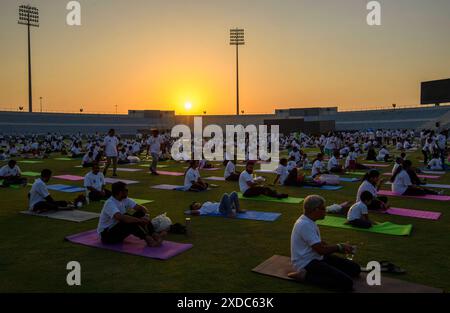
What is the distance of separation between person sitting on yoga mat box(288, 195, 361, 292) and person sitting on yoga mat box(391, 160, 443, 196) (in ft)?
24.9

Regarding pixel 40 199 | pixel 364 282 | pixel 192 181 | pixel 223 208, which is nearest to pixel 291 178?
pixel 192 181

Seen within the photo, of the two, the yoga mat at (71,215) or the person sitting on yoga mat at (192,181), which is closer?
the yoga mat at (71,215)

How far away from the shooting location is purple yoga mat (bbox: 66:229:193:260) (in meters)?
6.36

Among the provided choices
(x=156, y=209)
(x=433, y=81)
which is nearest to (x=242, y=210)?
(x=156, y=209)

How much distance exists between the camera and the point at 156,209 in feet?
33.2

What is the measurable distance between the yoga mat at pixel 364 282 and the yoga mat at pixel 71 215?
485 centimetres

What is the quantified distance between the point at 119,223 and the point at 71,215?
2.99 meters

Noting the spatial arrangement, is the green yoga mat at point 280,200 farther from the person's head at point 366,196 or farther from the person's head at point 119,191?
the person's head at point 119,191

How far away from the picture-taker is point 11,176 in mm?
13953

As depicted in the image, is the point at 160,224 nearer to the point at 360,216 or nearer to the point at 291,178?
the point at 360,216

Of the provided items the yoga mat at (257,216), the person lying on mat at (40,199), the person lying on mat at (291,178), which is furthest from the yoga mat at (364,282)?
the person lying on mat at (291,178)

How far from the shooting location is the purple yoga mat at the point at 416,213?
8997 millimetres
